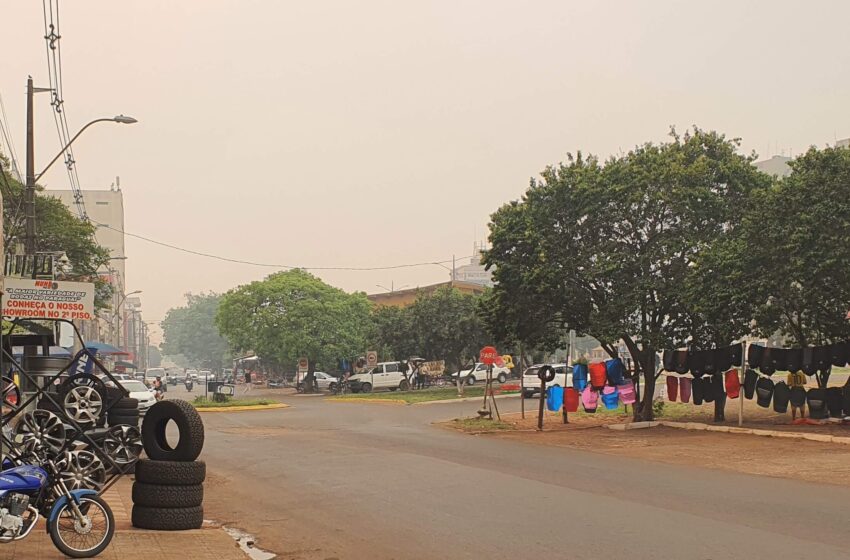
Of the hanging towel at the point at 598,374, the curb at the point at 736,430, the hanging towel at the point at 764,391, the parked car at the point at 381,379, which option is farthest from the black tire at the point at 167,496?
the parked car at the point at 381,379

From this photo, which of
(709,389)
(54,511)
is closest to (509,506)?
(54,511)

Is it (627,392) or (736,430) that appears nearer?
(736,430)

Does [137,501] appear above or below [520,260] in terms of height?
below

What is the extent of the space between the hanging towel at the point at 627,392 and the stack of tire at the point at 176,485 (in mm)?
20280

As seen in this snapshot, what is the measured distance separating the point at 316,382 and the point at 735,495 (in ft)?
197

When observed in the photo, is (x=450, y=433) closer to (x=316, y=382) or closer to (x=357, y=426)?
(x=357, y=426)

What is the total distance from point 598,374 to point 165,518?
66.9 ft

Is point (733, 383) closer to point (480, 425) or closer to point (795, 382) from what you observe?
point (795, 382)

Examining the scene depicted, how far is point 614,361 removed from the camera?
28.3 m

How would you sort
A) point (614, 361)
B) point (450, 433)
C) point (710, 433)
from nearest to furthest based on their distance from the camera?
point (710, 433) → point (450, 433) → point (614, 361)

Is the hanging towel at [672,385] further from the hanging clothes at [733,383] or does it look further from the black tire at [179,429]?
the black tire at [179,429]

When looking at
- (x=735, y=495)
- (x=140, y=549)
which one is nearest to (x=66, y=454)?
(x=140, y=549)

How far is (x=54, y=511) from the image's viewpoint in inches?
320

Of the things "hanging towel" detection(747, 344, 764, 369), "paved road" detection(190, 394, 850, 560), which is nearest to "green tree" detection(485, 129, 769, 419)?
"hanging towel" detection(747, 344, 764, 369)
